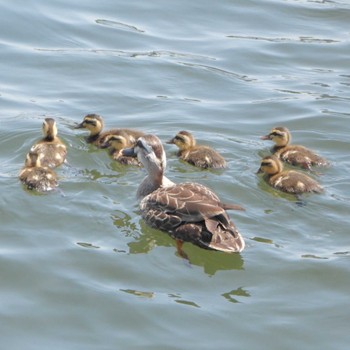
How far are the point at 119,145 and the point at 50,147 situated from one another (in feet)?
1.98

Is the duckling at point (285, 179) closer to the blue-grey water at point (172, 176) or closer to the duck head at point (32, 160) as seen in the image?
the blue-grey water at point (172, 176)

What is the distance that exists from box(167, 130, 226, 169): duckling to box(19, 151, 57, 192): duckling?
4.04 ft

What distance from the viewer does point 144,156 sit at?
27.3 ft

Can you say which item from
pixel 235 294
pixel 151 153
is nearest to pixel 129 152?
pixel 151 153

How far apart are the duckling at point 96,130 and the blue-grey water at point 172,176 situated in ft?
0.40

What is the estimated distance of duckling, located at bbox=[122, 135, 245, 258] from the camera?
723 centimetres

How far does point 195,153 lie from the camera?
8836mm

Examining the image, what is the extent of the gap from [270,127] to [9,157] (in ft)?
8.49

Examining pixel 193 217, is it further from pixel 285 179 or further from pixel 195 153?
pixel 195 153

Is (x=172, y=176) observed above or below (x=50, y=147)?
below

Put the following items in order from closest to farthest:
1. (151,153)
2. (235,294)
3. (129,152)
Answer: (235,294) < (151,153) < (129,152)

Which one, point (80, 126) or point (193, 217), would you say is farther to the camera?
point (80, 126)

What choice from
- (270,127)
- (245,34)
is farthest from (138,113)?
(245,34)

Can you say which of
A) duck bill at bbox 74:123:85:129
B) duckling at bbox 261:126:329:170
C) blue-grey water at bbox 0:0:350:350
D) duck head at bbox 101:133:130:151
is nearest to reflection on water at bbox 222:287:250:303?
blue-grey water at bbox 0:0:350:350
